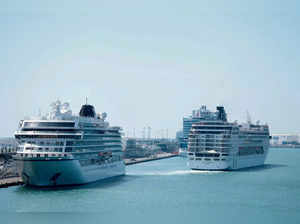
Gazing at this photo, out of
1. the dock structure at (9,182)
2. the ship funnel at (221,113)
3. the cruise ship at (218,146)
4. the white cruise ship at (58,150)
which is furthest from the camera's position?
the ship funnel at (221,113)

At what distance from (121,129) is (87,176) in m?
18.7

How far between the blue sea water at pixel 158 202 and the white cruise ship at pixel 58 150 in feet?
5.53

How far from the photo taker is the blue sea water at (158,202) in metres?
41.0

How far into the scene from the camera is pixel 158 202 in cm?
4828

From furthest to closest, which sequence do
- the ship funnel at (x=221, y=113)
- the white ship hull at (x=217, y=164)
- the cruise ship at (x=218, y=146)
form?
the ship funnel at (x=221, y=113) < the cruise ship at (x=218, y=146) < the white ship hull at (x=217, y=164)

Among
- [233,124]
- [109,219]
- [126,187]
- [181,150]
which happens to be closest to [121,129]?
[126,187]

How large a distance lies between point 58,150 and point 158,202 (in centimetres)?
1425

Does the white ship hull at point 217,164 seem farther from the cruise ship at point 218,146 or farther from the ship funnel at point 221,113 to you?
the ship funnel at point 221,113

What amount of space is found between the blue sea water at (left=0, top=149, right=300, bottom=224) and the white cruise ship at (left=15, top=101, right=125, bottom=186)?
1.69 metres

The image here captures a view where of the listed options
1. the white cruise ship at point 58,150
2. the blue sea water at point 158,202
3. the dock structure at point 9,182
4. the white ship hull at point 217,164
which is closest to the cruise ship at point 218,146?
the white ship hull at point 217,164

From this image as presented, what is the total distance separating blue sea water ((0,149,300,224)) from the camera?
4103 centimetres

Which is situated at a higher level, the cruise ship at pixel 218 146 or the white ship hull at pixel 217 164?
the cruise ship at pixel 218 146

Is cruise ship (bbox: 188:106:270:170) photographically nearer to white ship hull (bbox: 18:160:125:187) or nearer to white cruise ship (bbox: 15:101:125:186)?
white cruise ship (bbox: 15:101:125:186)

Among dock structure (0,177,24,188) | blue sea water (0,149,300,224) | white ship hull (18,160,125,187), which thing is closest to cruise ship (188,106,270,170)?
blue sea water (0,149,300,224)
